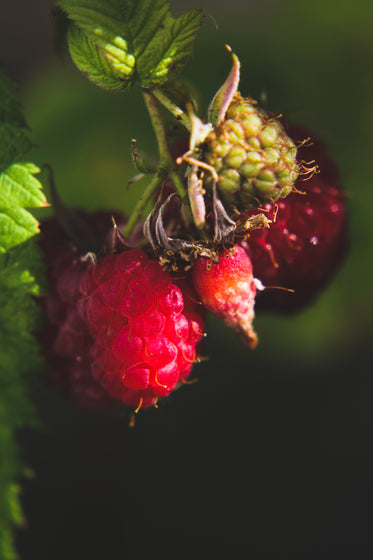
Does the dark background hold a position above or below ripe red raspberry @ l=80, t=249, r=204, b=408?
below

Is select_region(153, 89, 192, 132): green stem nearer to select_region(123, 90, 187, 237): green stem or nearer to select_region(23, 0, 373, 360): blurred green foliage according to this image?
select_region(123, 90, 187, 237): green stem

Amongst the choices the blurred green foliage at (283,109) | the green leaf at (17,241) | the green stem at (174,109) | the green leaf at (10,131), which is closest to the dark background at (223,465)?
the blurred green foliage at (283,109)

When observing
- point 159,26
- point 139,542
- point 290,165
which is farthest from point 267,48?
point 139,542

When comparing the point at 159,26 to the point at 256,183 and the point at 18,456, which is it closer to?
the point at 256,183

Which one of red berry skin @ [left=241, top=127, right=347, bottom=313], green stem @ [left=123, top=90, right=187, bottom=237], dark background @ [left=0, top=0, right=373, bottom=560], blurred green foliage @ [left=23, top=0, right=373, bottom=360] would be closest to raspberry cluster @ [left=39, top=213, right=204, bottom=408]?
green stem @ [left=123, top=90, right=187, bottom=237]

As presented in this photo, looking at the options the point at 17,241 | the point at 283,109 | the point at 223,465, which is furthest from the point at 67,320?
the point at 223,465

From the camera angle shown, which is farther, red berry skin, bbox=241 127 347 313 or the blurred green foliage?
the blurred green foliage

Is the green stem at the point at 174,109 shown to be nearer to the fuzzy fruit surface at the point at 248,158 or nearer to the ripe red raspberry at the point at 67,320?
the fuzzy fruit surface at the point at 248,158
